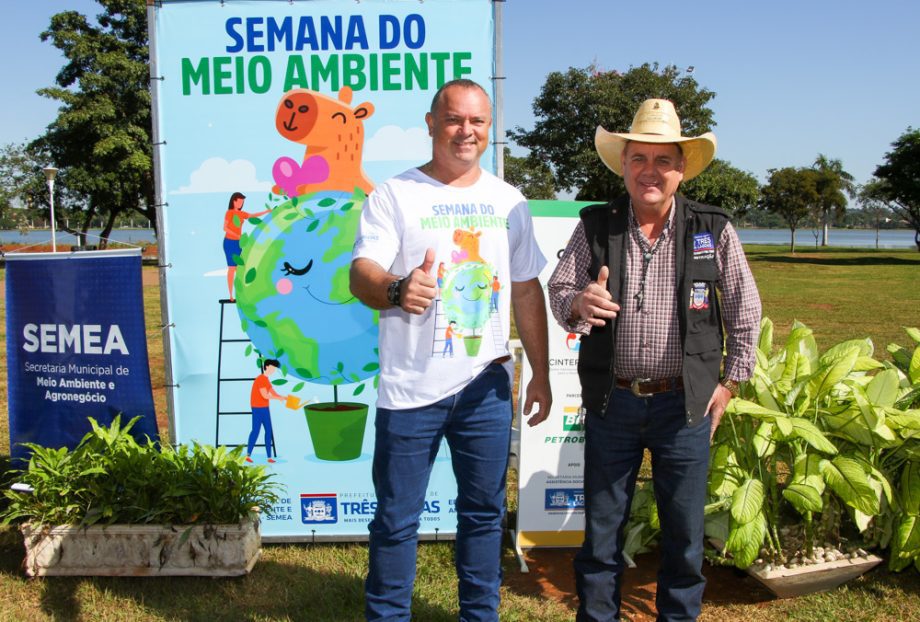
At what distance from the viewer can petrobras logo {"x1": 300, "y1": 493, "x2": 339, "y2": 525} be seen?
3.99 meters

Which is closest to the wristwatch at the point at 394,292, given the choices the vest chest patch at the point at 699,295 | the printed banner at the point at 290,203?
the vest chest patch at the point at 699,295

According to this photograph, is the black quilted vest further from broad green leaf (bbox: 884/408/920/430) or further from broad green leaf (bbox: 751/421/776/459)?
broad green leaf (bbox: 884/408/920/430)

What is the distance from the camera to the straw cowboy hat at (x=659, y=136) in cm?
256

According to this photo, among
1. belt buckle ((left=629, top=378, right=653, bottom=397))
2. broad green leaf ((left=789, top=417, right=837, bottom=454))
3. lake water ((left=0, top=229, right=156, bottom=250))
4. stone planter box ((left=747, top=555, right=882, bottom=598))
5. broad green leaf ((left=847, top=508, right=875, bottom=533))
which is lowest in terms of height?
stone planter box ((left=747, top=555, right=882, bottom=598))

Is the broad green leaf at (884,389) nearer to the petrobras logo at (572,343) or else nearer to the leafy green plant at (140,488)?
the petrobras logo at (572,343)

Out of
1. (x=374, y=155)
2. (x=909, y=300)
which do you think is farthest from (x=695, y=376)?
(x=909, y=300)

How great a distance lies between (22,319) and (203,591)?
1878 mm

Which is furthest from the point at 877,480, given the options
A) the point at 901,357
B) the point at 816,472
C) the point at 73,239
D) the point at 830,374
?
the point at 73,239

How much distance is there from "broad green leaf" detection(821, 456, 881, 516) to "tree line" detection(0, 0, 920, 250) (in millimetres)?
27229

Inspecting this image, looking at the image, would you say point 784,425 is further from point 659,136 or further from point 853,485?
point 659,136

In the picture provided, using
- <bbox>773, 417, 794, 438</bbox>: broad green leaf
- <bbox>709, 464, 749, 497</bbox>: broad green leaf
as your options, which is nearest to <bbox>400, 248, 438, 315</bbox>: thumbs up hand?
<bbox>773, 417, 794, 438</bbox>: broad green leaf

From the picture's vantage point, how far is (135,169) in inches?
1219

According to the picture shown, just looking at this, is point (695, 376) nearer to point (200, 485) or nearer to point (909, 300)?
point (200, 485)

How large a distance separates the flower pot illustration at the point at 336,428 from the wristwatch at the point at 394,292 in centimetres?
169
